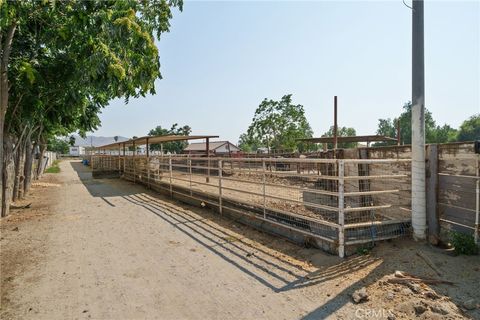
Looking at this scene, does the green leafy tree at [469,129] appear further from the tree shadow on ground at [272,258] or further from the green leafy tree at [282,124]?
the tree shadow on ground at [272,258]

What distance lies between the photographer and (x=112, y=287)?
12.2ft

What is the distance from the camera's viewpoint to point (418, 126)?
4570 millimetres

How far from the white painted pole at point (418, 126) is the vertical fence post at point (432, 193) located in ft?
0.44

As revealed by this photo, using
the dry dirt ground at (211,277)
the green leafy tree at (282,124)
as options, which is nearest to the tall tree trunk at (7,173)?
the dry dirt ground at (211,277)

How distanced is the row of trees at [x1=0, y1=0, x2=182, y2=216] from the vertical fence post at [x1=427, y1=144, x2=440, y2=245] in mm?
4949

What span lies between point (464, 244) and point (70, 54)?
7.47m

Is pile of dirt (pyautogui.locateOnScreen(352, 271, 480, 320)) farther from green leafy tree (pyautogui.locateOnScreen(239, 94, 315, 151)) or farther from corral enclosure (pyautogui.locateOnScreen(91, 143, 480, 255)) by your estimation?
green leafy tree (pyautogui.locateOnScreen(239, 94, 315, 151))

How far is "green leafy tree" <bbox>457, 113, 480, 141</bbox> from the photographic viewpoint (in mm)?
65188

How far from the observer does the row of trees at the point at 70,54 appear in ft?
16.7

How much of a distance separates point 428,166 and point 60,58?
305 inches

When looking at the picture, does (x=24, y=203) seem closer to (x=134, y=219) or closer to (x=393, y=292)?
(x=134, y=219)

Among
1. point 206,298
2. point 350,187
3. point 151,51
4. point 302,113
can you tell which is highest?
→ point 302,113

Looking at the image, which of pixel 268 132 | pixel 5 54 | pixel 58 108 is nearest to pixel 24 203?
pixel 58 108

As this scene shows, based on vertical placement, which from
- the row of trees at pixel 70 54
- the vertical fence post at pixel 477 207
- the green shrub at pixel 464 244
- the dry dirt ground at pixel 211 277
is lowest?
the dry dirt ground at pixel 211 277
